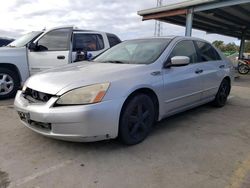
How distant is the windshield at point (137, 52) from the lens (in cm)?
410

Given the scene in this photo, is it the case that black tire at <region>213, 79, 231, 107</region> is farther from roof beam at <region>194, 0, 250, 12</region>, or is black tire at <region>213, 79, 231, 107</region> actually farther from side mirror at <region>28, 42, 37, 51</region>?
roof beam at <region>194, 0, 250, 12</region>

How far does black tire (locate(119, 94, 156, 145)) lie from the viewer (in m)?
3.39

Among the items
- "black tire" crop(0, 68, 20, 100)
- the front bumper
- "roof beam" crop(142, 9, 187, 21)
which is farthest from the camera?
"roof beam" crop(142, 9, 187, 21)

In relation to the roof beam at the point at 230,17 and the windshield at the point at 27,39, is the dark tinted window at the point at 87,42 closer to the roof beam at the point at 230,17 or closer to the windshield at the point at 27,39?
the windshield at the point at 27,39

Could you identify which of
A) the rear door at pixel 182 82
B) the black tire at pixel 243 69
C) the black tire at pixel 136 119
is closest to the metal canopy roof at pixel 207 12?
the black tire at pixel 243 69

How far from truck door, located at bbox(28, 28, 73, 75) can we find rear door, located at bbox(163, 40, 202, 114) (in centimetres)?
316

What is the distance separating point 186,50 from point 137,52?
3.06 feet

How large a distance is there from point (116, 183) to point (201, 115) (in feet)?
9.98

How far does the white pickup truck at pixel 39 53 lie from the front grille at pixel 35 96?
291 cm

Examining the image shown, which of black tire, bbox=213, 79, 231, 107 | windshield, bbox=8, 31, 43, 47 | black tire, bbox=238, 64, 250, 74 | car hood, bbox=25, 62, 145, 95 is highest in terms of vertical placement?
windshield, bbox=8, 31, 43, 47

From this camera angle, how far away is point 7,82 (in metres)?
6.32

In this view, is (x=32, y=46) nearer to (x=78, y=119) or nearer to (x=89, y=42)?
(x=89, y=42)

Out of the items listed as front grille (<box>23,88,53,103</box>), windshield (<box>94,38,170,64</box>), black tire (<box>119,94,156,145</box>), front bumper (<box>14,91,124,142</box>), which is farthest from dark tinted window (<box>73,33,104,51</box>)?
front bumper (<box>14,91,124,142</box>)

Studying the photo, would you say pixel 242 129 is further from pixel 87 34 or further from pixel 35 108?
pixel 87 34
